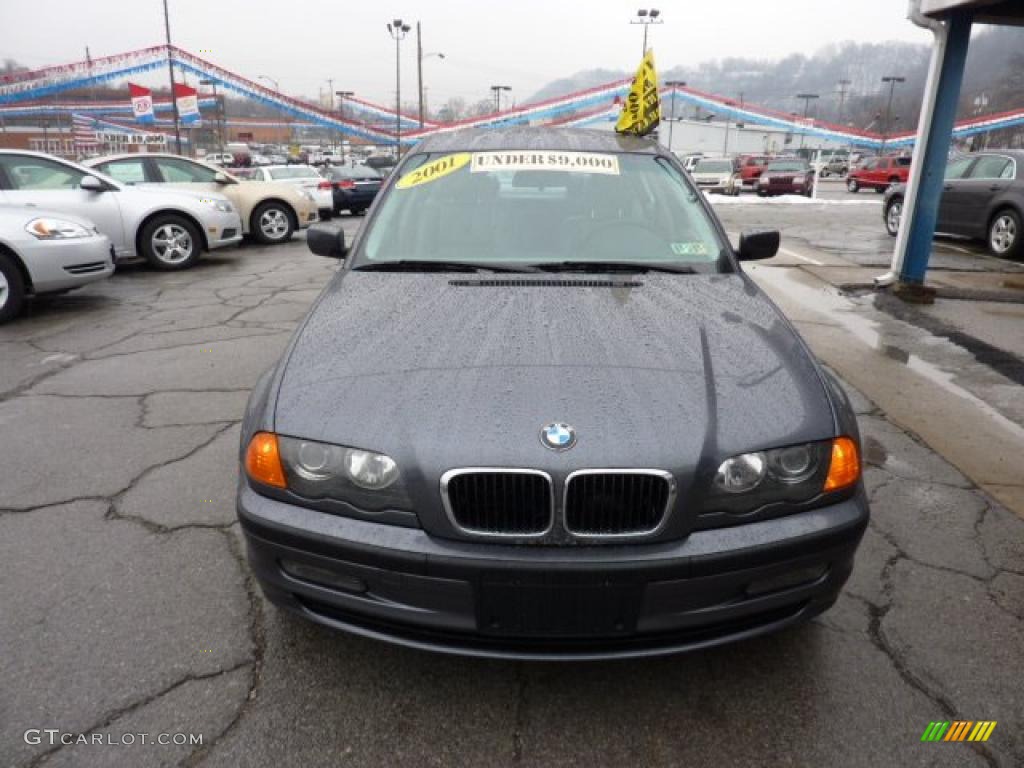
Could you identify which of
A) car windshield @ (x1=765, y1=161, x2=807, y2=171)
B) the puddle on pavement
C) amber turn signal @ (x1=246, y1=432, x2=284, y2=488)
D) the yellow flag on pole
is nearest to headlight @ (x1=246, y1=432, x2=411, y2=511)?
amber turn signal @ (x1=246, y1=432, x2=284, y2=488)

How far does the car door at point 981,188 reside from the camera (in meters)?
9.99

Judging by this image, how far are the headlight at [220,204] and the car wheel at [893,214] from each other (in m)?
11.4

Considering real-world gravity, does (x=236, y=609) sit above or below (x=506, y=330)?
below

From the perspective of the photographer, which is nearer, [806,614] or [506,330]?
[806,614]

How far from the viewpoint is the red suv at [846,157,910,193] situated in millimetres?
30078

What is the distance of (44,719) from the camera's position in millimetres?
1950

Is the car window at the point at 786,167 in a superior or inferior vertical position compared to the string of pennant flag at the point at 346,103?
inferior

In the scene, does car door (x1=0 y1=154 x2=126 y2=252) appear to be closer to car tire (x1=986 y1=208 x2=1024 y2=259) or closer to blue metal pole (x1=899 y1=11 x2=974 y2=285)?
blue metal pole (x1=899 y1=11 x2=974 y2=285)

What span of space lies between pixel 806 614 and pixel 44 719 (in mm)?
2145

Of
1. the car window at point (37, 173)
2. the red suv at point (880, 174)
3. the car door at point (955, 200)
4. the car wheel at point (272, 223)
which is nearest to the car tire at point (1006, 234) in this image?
the car door at point (955, 200)

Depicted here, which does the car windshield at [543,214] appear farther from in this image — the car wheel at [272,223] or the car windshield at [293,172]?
the car windshield at [293,172]

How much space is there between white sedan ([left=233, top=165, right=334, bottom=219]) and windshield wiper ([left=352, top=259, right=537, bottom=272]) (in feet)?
44.3

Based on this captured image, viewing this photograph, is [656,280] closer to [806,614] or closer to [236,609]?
[806,614]

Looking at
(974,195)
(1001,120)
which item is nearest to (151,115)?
(974,195)
